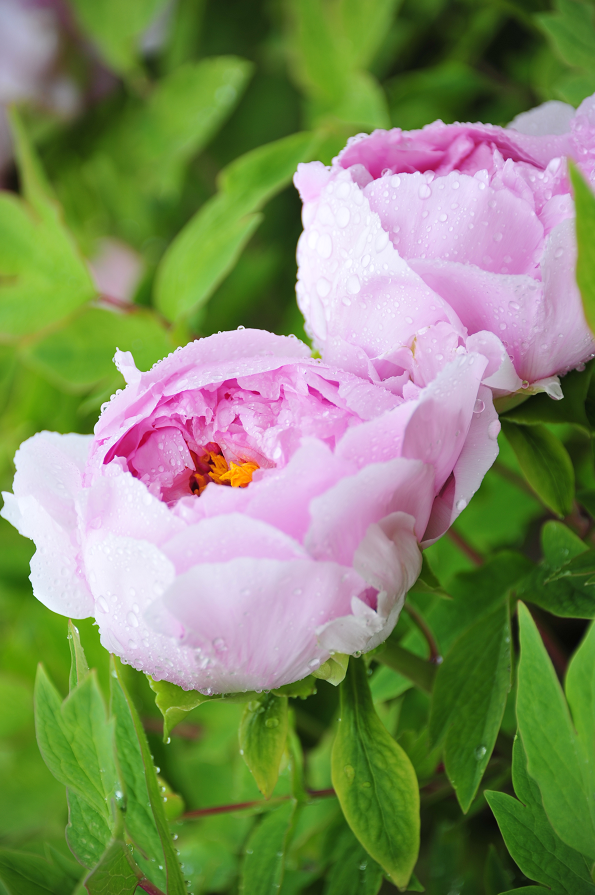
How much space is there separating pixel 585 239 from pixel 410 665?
0.26 metres

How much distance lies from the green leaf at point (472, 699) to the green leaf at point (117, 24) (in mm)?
686

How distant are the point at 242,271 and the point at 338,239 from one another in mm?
538

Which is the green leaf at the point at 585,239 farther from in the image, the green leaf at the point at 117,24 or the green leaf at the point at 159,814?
the green leaf at the point at 117,24

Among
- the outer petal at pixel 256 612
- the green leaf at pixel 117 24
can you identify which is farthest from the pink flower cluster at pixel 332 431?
the green leaf at pixel 117 24

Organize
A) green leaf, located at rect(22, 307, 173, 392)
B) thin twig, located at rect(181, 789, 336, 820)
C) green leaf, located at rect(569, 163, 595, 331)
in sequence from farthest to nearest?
green leaf, located at rect(22, 307, 173, 392), thin twig, located at rect(181, 789, 336, 820), green leaf, located at rect(569, 163, 595, 331)

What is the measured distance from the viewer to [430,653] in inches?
18.8

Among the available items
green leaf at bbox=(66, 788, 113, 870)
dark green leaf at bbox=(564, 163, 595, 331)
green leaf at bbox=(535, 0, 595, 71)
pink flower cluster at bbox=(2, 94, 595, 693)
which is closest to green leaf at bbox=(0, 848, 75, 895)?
green leaf at bbox=(66, 788, 113, 870)

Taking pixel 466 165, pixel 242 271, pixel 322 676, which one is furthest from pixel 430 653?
pixel 242 271

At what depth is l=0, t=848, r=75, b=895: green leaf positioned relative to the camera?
34 cm

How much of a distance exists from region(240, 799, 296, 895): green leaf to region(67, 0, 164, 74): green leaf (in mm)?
720

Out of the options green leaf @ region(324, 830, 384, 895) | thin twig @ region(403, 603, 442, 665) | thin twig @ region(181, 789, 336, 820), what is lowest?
thin twig @ region(181, 789, 336, 820)

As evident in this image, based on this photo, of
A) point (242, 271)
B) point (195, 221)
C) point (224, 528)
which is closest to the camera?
point (224, 528)

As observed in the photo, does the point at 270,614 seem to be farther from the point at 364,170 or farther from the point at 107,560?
the point at 364,170

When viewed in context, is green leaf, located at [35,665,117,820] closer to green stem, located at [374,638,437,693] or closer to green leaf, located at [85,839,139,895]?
green leaf, located at [85,839,139,895]
